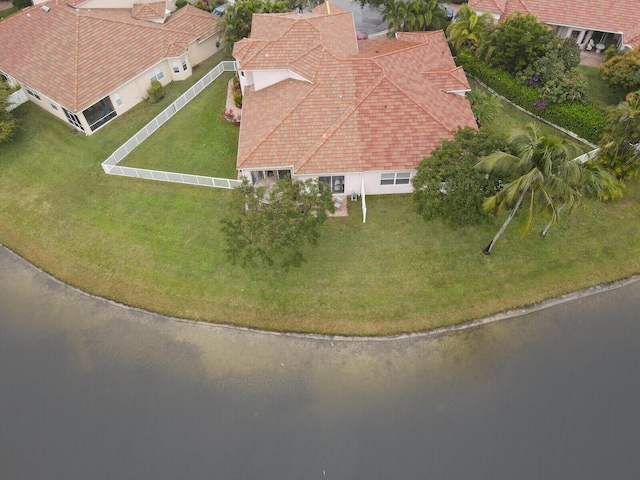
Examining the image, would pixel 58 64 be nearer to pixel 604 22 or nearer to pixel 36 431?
pixel 36 431

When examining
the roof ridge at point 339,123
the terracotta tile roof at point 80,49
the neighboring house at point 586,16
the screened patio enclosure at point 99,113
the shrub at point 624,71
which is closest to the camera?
the roof ridge at point 339,123

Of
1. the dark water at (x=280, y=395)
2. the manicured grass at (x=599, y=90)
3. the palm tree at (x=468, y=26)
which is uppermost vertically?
the palm tree at (x=468, y=26)

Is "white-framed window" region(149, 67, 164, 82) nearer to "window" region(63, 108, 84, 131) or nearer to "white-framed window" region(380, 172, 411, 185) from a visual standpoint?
"window" region(63, 108, 84, 131)

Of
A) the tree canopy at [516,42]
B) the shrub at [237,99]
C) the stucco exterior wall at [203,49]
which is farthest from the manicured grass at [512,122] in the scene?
the stucco exterior wall at [203,49]

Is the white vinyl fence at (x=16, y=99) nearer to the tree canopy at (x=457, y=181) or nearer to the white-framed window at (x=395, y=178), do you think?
the white-framed window at (x=395, y=178)

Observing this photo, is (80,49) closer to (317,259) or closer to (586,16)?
(317,259)

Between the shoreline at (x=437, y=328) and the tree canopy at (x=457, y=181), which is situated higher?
the tree canopy at (x=457, y=181)

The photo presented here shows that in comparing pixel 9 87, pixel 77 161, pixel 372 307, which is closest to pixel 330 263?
pixel 372 307
